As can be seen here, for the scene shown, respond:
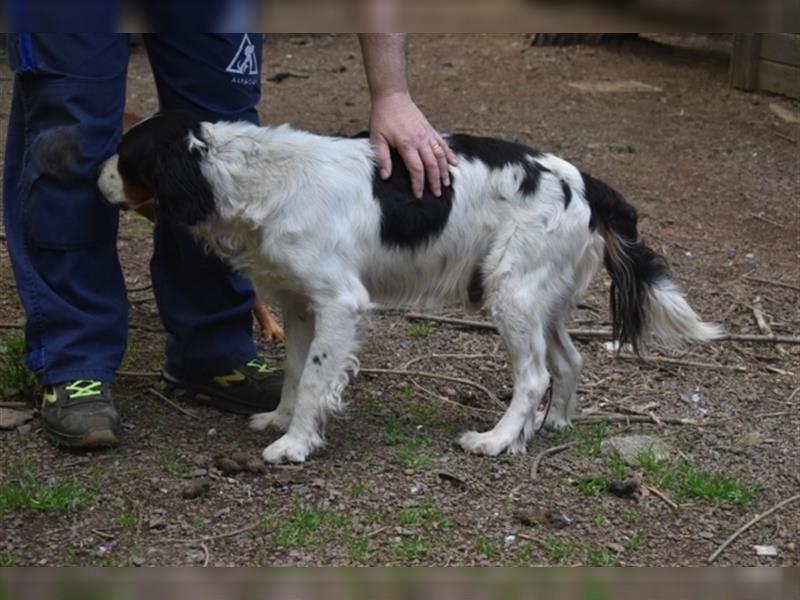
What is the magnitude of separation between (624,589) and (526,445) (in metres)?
1.77

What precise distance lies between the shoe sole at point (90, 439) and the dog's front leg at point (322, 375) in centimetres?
50

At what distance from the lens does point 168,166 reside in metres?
4.10

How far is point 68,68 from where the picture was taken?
4023 millimetres

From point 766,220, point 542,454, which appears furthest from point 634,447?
point 766,220

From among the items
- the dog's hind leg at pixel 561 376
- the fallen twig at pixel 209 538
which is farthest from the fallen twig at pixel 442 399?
the fallen twig at pixel 209 538

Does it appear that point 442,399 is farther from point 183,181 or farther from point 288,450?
point 183,181

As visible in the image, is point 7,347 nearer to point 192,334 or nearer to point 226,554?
point 192,334

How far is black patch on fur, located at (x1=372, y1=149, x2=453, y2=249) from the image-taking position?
4305mm

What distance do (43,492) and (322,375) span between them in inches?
37.5

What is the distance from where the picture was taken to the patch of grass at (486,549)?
12.3 ft

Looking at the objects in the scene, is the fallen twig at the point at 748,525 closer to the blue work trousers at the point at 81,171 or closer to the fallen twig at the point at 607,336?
the fallen twig at the point at 607,336

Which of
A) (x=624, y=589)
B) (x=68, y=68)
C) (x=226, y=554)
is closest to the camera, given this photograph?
(x=624, y=589)
